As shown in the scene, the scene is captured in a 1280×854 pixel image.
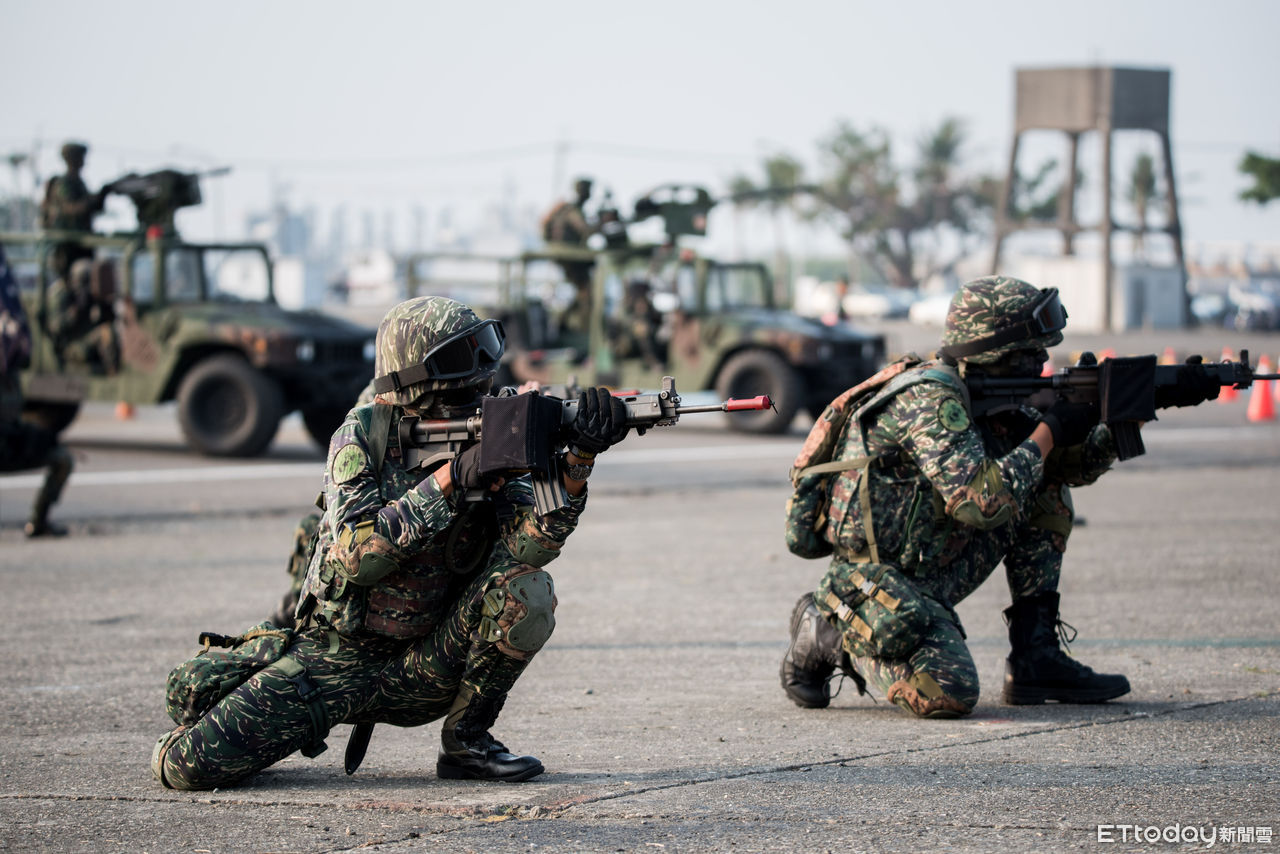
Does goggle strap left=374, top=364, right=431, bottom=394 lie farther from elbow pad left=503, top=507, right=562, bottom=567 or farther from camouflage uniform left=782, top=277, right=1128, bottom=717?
camouflage uniform left=782, top=277, right=1128, bottom=717

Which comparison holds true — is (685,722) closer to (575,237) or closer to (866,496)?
(866,496)

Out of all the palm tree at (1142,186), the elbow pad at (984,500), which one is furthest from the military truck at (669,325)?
the palm tree at (1142,186)

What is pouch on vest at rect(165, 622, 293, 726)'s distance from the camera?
161 inches

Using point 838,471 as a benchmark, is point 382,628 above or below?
below

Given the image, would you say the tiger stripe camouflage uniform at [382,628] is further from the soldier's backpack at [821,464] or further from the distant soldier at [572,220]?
the distant soldier at [572,220]

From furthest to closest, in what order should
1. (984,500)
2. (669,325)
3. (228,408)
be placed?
(669,325)
(228,408)
(984,500)

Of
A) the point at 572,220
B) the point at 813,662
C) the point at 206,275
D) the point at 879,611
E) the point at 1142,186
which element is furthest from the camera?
the point at 1142,186

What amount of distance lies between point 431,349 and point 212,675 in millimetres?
1026

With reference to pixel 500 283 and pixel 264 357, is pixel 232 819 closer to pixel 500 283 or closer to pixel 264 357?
pixel 264 357

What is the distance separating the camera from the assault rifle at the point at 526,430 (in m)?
3.91

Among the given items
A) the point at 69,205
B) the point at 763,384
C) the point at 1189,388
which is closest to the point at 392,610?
the point at 1189,388

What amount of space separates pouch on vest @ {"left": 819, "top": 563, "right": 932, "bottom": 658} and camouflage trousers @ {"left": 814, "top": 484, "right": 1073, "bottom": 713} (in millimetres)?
12

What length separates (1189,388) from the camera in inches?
205

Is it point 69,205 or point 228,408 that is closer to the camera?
point 228,408
